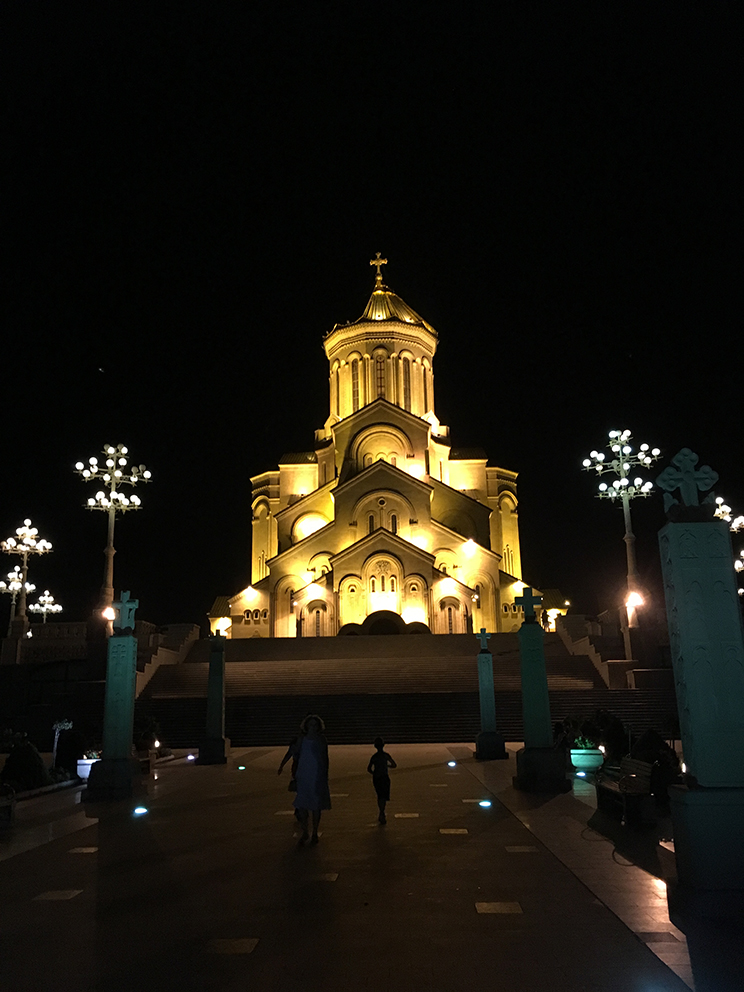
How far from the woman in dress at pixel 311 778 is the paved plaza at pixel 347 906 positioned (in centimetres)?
28

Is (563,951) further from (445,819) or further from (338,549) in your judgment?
(338,549)

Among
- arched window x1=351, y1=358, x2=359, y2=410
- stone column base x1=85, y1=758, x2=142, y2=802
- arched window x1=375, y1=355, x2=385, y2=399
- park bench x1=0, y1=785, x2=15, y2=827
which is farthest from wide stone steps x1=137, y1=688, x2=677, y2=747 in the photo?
arched window x1=375, y1=355, x2=385, y2=399

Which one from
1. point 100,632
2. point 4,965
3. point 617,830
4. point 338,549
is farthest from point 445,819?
point 338,549

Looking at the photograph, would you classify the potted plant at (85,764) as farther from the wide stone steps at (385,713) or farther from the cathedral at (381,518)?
the cathedral at (381,518)

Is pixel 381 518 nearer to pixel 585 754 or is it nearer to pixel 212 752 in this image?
pixel 212 752

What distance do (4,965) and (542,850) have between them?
5084mm

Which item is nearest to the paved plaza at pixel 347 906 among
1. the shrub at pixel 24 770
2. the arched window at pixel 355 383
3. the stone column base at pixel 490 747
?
the shrub at pixel 24 770

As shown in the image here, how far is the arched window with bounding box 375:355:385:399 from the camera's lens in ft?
158

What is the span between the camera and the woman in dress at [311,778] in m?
8.34

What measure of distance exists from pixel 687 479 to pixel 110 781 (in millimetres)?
9658

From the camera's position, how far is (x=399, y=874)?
6.89 meters

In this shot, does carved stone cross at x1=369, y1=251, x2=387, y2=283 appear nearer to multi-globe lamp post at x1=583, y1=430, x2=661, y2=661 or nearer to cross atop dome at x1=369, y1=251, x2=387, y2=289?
cross atop dome at x1=369, y1=251, x2=387, y2=289

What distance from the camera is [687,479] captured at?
6.91 meters

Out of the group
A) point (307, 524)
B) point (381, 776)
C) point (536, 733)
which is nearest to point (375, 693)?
point (536, 733)
